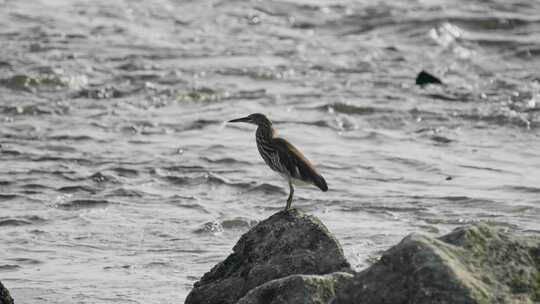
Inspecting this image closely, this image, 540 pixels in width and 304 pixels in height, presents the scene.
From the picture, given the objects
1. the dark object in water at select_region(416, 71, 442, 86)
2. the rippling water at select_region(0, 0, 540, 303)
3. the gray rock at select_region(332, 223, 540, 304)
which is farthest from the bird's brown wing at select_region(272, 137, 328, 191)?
the dark object in water at select_region(416, 71, 442, 86)

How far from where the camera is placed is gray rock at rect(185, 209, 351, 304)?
23.0ft

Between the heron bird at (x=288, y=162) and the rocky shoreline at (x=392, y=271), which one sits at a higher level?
the heron bird at (x=288, y=162)

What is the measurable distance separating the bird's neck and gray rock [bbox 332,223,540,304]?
2651 millimetres

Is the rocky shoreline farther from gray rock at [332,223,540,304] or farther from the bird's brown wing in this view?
the bird's brown wing

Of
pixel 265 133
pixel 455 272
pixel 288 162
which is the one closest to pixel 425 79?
pixel 265 133

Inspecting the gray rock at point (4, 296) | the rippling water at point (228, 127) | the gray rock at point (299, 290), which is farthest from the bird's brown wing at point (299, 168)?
the gray rock at point (4, 296)

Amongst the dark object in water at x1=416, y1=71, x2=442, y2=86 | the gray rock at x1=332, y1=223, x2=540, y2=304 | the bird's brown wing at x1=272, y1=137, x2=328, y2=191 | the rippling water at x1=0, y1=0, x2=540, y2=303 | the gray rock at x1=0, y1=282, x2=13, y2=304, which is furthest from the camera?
the dark object in water at x1=416, y1=71, x2=442, y2=86

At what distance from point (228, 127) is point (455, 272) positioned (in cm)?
992

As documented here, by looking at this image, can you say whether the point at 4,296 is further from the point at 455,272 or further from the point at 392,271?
the point at 455,272

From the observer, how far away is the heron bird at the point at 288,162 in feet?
26.1

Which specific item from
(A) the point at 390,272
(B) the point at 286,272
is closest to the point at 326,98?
(B) the point at 286,272

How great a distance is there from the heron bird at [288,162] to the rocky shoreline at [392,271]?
0.75 meters

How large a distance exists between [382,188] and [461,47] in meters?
7.81

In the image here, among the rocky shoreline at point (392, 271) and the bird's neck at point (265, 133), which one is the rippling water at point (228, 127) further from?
the rocky shoreline at point (392, 271)
